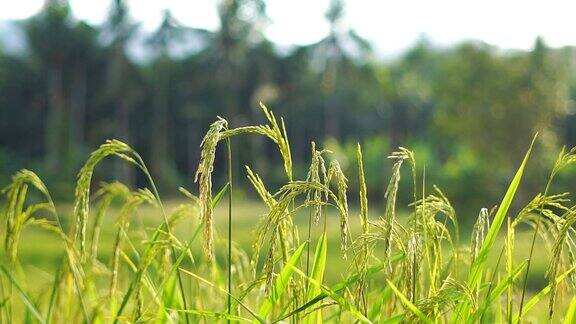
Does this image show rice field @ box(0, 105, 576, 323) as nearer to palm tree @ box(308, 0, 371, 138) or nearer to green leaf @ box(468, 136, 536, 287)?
green leaf @ box(468, 136, 536, 287)

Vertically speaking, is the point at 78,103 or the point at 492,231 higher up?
the point at 492,231

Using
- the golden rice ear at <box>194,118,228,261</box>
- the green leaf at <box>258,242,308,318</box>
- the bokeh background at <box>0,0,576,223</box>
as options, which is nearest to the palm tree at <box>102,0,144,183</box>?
the bokeh background at <box>0,0,576,223</box>

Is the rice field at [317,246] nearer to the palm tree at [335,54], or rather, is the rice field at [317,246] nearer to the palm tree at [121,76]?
the palm tree at [121,76]

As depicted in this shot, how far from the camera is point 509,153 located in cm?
2475

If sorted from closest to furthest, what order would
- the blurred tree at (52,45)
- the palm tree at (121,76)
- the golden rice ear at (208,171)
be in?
the golden rice ear at (208,171) → the palm tree at (121,76) → the blurred tree at (52,45)

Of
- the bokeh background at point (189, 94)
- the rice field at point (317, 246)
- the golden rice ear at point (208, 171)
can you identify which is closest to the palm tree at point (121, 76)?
the bokeh background at point (189, 94)

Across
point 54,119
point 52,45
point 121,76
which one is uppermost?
point 52,45

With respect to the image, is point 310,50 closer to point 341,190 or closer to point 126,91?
point 126,91

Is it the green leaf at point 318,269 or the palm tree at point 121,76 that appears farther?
the palm tree at point 121,76

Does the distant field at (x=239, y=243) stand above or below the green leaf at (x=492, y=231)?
below

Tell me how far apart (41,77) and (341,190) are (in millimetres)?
44380

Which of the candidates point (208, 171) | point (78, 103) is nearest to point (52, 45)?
point (78, 103)

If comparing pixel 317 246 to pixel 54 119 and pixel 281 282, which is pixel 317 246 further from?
pixel 54 119

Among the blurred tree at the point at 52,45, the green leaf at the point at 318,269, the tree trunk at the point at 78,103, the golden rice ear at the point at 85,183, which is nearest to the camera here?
the golden rice ear at the point at 85,183
